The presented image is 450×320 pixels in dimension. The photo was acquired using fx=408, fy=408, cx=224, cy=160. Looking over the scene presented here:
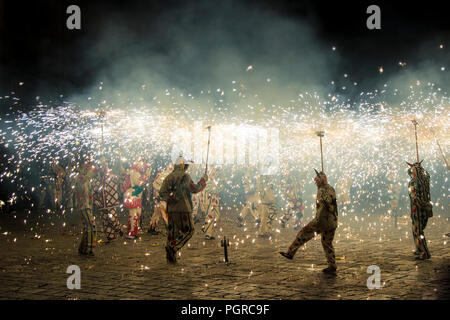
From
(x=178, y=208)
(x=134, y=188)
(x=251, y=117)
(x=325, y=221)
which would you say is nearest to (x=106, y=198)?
(x=134, y=188)

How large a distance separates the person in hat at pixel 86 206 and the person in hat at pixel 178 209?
73.3 inches

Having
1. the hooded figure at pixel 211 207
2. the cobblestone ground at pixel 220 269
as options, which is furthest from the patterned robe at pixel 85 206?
the hooded figure at pixel 211 207

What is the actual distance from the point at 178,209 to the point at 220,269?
1.48 m

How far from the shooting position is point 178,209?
775 centimetres

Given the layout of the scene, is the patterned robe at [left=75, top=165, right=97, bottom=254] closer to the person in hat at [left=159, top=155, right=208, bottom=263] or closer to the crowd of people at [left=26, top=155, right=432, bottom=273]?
the crowd of people at [left=26, top=155, right=432, bottom=273]

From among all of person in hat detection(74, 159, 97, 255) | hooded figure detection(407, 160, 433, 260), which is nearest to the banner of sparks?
person in hat detection(74, 159, 97, 255)

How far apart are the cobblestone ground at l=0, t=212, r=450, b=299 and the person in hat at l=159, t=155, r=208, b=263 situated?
41 cm

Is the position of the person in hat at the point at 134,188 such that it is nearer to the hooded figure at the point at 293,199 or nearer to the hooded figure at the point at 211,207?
the hooded figure at the point at 211,207

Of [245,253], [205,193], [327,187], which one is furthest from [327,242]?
[205,193]

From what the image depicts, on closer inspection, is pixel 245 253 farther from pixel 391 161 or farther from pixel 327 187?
pixel 391 161

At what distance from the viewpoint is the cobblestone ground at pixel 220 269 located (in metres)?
5.31

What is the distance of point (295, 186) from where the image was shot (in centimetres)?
1392

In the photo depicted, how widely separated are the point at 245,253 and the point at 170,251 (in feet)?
6.12
